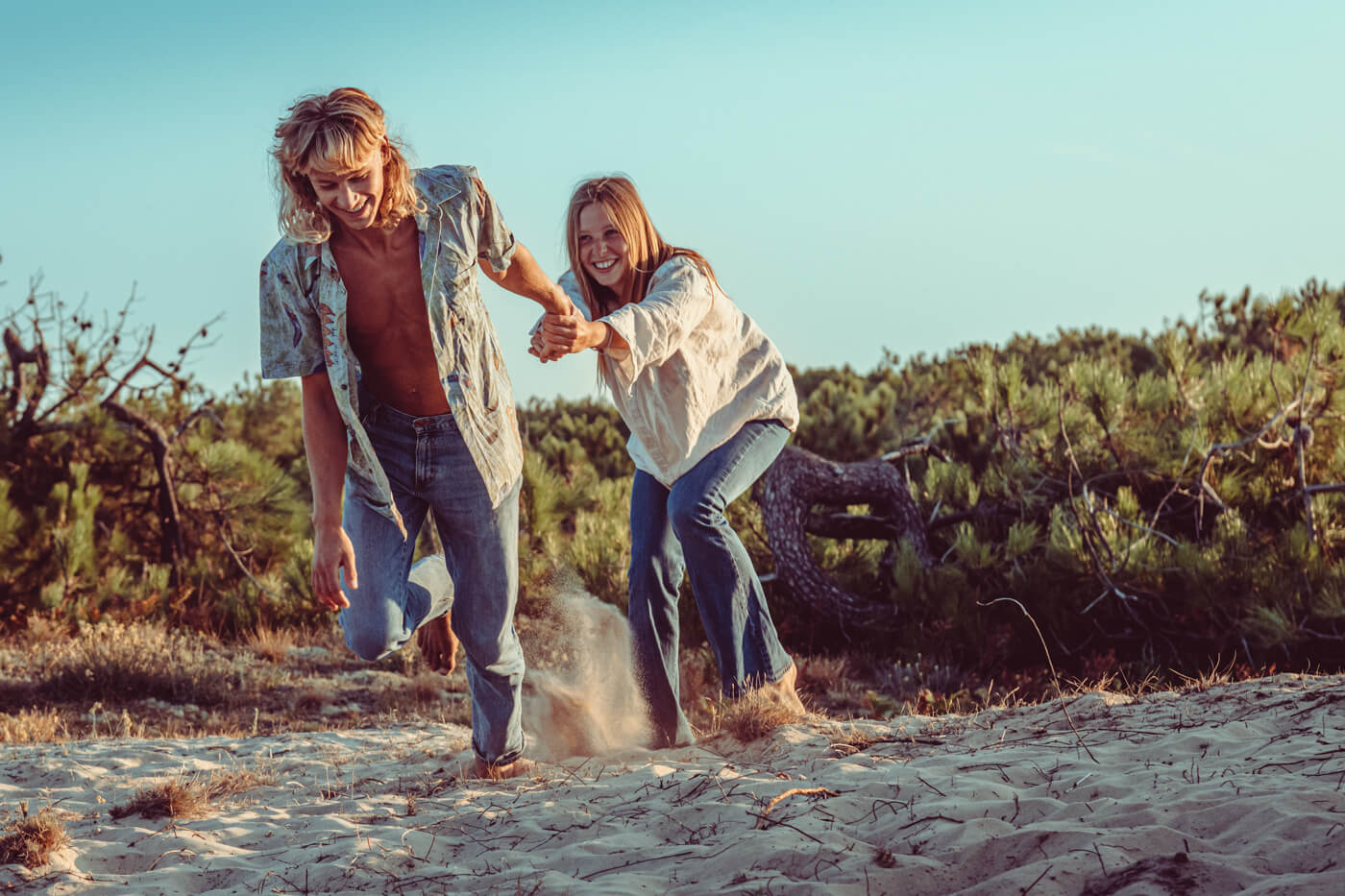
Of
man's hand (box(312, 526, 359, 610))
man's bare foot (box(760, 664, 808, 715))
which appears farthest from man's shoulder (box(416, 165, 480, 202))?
man's bare foot (box(760, 664, 808, 715))

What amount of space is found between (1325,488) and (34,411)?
10363mm

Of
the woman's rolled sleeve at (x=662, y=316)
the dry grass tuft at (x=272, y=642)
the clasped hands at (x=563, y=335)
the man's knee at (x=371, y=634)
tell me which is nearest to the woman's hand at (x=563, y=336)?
the clasped hands at (x=563, y=335)

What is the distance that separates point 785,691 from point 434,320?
194 centimetres

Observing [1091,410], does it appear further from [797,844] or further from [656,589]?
[797,844]

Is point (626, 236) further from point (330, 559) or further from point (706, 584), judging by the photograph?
point (330, 559)

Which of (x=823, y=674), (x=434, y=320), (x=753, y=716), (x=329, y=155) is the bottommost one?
(x=823, y=674)

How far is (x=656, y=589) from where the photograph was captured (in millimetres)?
4031

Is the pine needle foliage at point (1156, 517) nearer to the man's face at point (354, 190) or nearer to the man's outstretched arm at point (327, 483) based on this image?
the man's outstretched arm at point (327, 483)

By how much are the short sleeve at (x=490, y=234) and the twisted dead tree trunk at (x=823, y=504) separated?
4335 mm

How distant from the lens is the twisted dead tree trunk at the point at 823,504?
7.30m

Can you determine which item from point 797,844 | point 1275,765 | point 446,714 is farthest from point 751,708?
point 446,714

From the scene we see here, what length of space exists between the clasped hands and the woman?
31 cm

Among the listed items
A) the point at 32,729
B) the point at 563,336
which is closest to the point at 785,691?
the point at 563,336

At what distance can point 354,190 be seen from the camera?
298 centimetres
